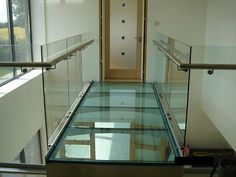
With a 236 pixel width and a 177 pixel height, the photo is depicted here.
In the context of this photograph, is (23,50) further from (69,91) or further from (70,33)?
(69,91)

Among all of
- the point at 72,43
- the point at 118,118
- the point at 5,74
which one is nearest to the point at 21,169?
the point at 118,118

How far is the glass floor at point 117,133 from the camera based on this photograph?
269 centimetres

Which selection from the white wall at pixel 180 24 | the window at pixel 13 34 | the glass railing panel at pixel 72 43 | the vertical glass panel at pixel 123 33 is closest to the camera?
the glass railing panel at pixel 72 43

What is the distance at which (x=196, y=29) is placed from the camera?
7309 mm

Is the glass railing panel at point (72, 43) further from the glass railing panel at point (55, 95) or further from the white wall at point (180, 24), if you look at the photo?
the white wall at point (180, 24)

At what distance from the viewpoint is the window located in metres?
5.30

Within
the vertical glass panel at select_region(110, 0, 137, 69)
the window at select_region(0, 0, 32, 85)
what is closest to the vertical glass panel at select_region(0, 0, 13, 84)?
the window at select_region(0, 0, 32, 85)

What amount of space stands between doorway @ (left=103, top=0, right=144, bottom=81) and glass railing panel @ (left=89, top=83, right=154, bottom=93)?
2.44ft

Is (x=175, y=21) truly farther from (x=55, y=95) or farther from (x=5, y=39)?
(x=55, y=95)

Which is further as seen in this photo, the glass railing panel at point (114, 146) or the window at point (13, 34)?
the window at point (13, 34)

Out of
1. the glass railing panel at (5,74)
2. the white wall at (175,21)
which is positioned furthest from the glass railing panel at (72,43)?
the white wall at (175,21)

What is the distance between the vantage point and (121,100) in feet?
17.8

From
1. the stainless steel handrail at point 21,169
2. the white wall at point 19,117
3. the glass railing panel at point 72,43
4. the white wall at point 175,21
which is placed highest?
the white wall at point 175,21

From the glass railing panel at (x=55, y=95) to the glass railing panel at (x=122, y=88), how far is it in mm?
2296
